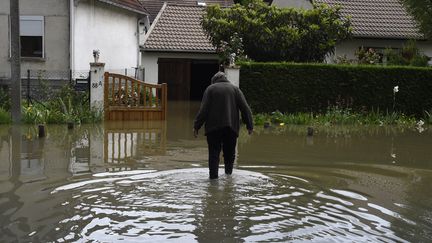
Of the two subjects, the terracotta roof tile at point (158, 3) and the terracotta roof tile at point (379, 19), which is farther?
the terracotta roof tile at point (158, 3)

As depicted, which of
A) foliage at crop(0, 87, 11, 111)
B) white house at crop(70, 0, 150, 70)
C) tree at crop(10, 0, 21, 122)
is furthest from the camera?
white house at crop(70, 0, 150, 70)

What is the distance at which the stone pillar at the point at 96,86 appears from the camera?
1898 cm

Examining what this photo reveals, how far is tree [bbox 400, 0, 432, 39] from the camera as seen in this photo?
22.2 meters

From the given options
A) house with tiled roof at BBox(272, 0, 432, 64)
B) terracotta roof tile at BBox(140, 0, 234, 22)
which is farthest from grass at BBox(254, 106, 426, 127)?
terracotta roof tile at BBox(140, 0, 234, 22)

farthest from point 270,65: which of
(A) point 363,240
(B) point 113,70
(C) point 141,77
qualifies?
(A) point 363,240

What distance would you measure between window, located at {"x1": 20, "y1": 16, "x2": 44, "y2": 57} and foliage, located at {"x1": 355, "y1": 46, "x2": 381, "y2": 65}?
12.1m

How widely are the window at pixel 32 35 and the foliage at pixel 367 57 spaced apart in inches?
476

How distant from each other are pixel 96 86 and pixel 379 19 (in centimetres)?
1456

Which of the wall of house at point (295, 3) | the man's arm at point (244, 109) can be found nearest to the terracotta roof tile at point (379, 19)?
the wall of house at point (295, 3)

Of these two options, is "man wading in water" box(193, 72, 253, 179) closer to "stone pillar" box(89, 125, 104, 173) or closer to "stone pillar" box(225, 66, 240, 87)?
"stone pillar" box(89, 125, 104, 173)

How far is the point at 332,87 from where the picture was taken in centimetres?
2103

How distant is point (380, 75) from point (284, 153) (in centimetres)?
928

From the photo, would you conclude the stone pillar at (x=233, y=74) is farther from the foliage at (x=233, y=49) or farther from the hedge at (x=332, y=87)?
the foliage at (x=233, y=49)

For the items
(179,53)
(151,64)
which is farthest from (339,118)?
(151,64)
